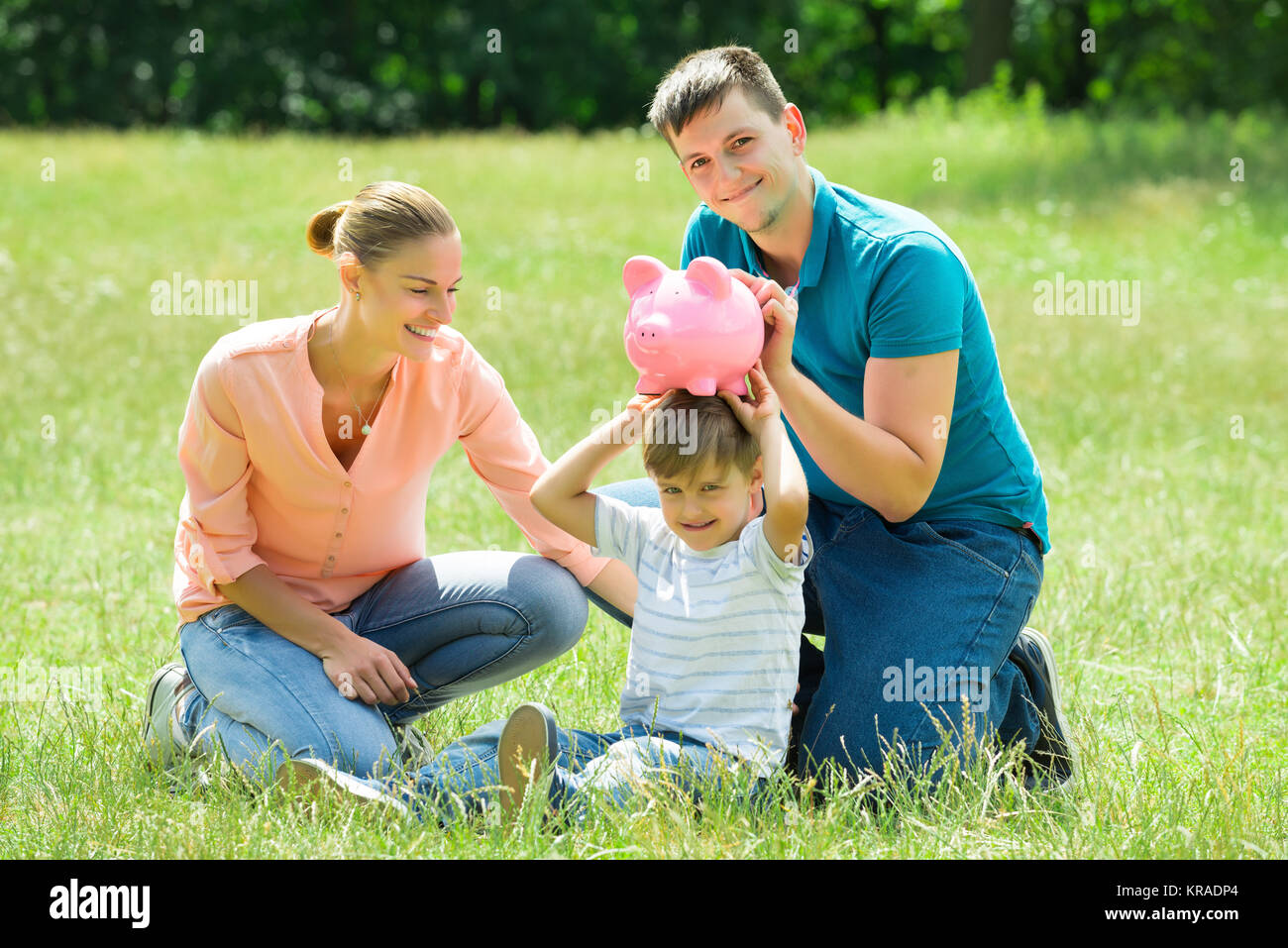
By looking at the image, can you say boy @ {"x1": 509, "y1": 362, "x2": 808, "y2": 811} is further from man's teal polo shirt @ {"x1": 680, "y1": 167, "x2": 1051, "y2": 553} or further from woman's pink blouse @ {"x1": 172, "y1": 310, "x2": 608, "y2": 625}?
woman's pink blouse @ {"x1": 172, "y1": 310, "x2": 608, "y2": 625}

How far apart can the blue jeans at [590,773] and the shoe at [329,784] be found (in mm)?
49

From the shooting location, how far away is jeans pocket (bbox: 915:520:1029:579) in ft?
11.1

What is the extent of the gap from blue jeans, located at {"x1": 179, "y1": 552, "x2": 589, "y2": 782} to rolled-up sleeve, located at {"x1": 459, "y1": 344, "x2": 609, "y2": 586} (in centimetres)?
6

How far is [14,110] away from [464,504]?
29.3 metres

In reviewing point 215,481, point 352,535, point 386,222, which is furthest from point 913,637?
point 215,481

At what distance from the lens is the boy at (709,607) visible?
9.70 ft

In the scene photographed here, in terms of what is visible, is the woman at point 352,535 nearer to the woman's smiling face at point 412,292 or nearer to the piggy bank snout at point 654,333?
the woman's smiling face at point 412,292

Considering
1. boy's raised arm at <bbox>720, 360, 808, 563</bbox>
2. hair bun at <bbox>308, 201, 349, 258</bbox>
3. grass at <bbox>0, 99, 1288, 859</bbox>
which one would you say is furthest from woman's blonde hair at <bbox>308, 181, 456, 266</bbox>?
grass at <bbox>0, 99, 1288, 859</bbox>

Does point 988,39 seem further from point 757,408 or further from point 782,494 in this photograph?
point 782,494

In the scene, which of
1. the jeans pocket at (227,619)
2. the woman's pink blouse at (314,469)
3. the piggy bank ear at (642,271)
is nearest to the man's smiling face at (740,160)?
the piggy bank ear at (642,271)

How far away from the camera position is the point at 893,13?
36.7 metres

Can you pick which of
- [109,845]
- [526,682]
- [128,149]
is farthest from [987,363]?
[128,149]

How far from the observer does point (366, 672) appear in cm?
334

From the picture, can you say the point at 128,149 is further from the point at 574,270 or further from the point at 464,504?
the point at 464,504
